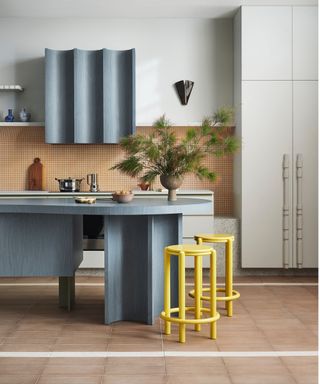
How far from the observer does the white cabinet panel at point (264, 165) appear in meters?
6.54

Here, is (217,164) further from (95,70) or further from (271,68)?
(95,70)

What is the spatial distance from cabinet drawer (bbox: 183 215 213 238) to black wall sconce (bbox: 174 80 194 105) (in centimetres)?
138

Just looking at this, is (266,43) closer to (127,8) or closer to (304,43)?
(304,43)

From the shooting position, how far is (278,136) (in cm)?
655

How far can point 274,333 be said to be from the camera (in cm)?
422

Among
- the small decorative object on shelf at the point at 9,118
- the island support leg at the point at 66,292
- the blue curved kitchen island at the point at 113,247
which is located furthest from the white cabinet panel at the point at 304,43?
the island support leg at the point at 66,292

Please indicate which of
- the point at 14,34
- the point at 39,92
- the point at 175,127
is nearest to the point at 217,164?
the point at 175,127

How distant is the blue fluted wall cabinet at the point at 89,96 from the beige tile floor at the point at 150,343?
6.11 feet

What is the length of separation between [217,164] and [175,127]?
0.66m

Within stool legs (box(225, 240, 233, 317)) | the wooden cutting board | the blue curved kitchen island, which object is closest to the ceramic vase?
the blue curved kitchen island

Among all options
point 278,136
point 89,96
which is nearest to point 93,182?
point 89,96

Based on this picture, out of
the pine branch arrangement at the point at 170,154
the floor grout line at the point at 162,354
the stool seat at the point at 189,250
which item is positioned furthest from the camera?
the pine branch arrangement at the point at 170,154

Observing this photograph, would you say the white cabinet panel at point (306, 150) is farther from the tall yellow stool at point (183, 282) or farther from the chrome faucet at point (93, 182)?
the tall yellow stool at point (183, 282)

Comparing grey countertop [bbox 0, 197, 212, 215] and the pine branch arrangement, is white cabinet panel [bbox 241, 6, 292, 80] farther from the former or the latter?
grey countertop [bbox 0, 197, 212, 215]
